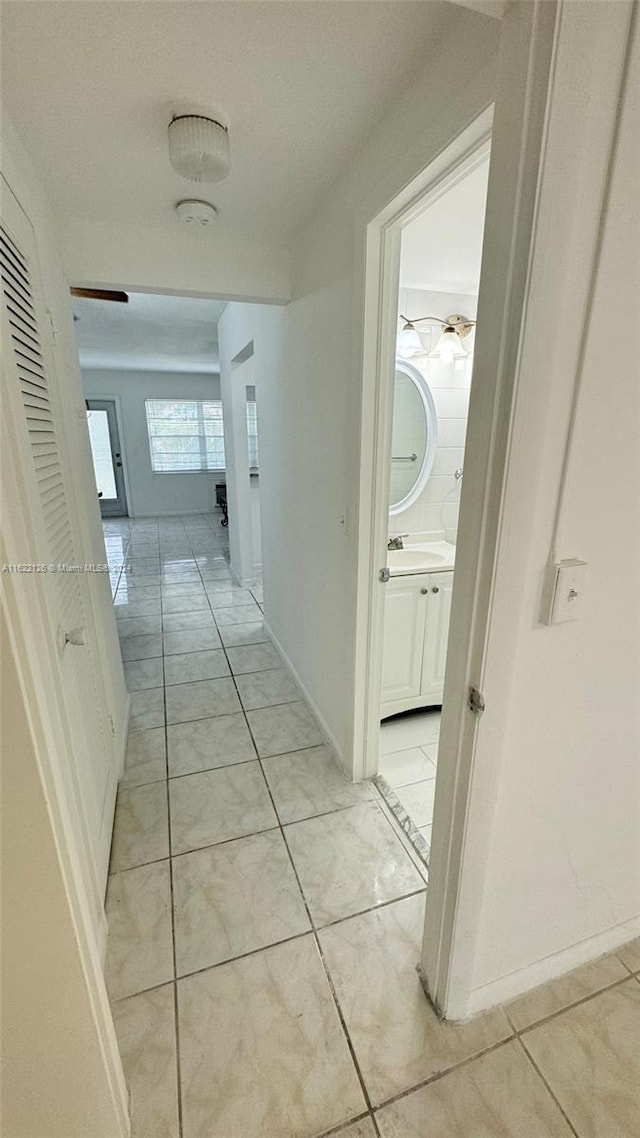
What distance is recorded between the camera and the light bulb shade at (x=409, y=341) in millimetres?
2371

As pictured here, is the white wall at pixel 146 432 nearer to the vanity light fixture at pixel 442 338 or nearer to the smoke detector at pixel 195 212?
the vanity light fixture at pixel 442 338

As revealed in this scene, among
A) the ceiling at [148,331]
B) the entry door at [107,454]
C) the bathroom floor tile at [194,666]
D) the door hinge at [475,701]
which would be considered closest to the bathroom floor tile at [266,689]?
the bathroom floor tile at [194,666]

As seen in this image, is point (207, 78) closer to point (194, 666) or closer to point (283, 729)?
point (283, 729)

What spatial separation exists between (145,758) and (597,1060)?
70.2 inches

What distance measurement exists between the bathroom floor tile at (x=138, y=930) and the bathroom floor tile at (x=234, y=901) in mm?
35

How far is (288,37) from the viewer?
3.14 feet

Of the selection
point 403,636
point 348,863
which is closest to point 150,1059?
point 348,863

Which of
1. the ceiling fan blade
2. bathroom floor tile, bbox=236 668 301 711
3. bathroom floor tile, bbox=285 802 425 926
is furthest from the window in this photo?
bathroom floor tile, bbox=285 802 425 926

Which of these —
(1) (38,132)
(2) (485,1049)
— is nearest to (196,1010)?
(2) (485,1049)

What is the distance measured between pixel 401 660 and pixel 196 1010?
1.48 m

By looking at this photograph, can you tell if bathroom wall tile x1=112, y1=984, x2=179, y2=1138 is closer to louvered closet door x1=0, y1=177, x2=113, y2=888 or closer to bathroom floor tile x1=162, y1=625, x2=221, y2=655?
louvered closet door x1=0, y1=177, x2=113, y2=888

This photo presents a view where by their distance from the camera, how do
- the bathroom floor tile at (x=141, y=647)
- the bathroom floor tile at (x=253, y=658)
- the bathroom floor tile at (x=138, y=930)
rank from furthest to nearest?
1. the bathroom floor tile at (x=141, y=647)
2. the bathroom floor tile at (x=253, y=658)
3. the bathroom floor tile at (x=138, y=930)

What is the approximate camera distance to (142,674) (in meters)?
2.79

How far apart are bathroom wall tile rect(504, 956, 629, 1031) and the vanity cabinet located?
107 cm
